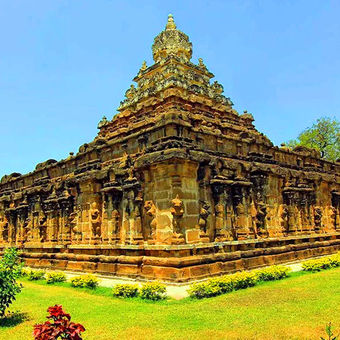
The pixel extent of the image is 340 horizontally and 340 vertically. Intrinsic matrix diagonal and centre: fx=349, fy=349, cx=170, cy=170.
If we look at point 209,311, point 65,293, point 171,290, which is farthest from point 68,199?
point 209,311

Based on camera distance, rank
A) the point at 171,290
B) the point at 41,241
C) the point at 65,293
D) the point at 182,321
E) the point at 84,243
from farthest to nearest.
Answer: the point at 41,241, the point at 84,243, the point at 65,293, the point at 171,290, the point at 182,321

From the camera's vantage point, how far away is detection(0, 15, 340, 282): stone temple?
1068 cm

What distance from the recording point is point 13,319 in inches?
291

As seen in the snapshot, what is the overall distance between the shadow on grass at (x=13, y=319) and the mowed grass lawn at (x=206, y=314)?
11 cm

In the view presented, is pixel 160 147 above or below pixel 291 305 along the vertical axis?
above

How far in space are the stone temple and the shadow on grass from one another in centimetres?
380

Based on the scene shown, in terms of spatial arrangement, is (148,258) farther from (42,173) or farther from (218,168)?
(42,173)

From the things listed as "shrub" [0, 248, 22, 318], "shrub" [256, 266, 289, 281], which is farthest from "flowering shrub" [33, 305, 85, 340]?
"shrub" [256, 266, 289, 281]

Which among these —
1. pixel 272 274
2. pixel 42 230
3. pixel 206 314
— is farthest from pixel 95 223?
pixel 206 314

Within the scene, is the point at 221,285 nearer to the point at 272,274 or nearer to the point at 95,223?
the point at 272,274

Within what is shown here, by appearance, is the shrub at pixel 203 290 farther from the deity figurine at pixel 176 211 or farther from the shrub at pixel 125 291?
the deity figurine at pixel 176 211

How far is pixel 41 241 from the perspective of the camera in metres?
17.2

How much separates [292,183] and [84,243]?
9490mm

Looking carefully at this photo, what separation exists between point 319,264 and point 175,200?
6009mm
